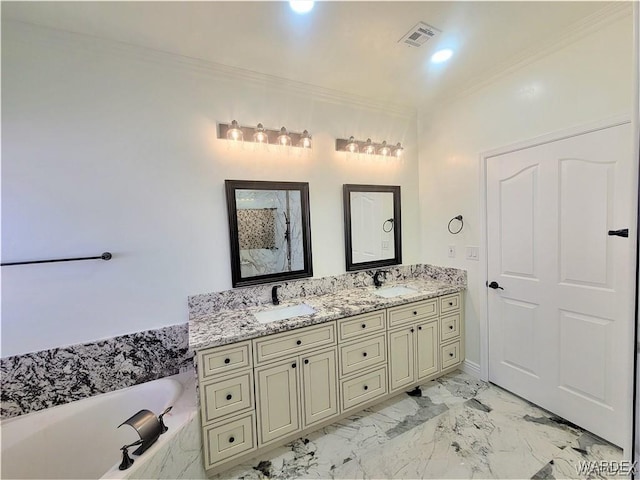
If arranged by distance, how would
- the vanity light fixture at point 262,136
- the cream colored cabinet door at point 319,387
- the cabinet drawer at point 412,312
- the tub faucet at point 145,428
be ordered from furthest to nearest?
the cabinet drawer at point 412,312, the vanity light fixture at point 262,136, the cream colored cabinet door at point 319,387, the tub faucet at point 145,428

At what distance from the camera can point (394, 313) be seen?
7.39 ft

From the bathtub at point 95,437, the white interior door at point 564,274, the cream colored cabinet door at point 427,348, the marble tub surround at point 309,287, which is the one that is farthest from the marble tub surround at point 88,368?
the white interior door at point 564,274

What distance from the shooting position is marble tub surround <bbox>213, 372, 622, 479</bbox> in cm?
168

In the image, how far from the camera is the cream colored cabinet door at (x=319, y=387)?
1.90m

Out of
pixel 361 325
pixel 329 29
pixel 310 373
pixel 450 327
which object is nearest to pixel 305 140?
pixel 329 29

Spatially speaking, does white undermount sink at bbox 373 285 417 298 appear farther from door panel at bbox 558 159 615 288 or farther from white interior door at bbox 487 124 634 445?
door panel at bbox 558 159 615 288

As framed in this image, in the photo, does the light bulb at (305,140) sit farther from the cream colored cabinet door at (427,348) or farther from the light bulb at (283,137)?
the cream colored cabinet door at (427,348)

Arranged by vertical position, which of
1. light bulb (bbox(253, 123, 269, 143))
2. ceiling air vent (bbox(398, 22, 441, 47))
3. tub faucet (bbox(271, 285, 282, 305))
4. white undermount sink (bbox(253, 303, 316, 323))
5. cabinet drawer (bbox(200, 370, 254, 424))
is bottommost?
cabinet drawer (bbox(200, 370, 254, 424))

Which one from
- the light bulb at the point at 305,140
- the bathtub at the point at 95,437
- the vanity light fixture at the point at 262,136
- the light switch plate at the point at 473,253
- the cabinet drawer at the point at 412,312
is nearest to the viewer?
the bathtub at the point at 95,437

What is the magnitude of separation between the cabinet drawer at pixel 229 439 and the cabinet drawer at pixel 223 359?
1.06 feet

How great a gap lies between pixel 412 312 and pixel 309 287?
3.01ft

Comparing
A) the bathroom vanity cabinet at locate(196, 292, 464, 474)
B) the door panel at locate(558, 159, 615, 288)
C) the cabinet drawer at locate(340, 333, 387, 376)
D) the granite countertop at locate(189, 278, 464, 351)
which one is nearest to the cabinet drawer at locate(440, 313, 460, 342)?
the bathroom vanity cabinet at locate(196, 292, 464, 474)

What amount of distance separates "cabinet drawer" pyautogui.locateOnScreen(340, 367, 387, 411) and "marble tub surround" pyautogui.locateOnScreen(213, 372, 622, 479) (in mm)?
167

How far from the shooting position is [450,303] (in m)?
2.60
